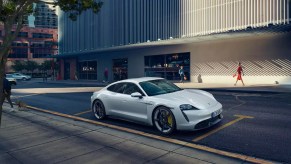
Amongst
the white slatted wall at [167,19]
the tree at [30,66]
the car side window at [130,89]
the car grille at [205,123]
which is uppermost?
the white slatted wall at [167,19]

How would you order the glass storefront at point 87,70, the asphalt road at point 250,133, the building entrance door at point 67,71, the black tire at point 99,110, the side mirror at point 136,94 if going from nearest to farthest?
the asphalt road at point 250,133 < the side mirror at point 136,94 < the black tire at point 99,110 < the glass storefront at point 87,70 < the building entrance door at point 67,71

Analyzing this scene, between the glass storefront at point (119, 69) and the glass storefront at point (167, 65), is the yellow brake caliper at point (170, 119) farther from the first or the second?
the glass storefront at point (119, 69)

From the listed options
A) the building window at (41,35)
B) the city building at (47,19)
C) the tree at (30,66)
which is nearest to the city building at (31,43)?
the building window at (41,35)

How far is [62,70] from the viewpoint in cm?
4378

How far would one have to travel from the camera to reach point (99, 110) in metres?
8.43

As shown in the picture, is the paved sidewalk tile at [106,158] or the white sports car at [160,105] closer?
the paved sidewalk tile at [106,158]

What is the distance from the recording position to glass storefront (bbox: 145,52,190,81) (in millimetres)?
24484

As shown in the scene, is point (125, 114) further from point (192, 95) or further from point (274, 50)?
point (274, 50)

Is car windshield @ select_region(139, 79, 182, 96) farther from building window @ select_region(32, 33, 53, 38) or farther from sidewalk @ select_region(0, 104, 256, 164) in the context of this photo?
building window @ select_region(32, 33, 53, 38)

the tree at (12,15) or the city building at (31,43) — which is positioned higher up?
the city building at (31,43)

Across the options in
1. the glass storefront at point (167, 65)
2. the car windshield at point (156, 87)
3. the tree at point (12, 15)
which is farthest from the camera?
the glass storefront at point (167, 65)

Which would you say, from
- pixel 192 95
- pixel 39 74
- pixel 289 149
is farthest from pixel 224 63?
pixel 39 74

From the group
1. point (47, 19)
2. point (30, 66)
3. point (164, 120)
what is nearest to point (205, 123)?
point (164, 120)

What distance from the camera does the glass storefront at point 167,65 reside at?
80.3 ft
